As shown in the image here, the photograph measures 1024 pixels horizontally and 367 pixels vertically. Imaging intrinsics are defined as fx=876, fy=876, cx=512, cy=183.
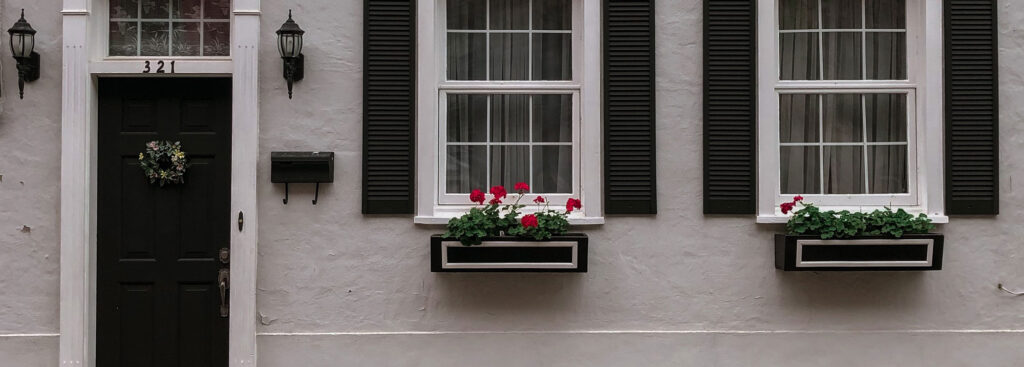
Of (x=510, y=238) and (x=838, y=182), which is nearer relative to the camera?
(x=510, y=238)

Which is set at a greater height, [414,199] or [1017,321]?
[414,199]

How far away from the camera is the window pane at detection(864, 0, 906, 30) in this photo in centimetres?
612

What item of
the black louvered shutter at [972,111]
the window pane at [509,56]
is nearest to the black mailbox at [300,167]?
the window pane at [509,56]

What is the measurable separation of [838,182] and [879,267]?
2.33ft

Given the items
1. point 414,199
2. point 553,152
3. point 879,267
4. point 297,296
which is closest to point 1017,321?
point 879,267

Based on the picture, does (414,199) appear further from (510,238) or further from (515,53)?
(515,53)

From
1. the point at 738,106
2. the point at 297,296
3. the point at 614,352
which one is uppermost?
the point at 738,106

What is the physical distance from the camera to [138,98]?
5.96 metres

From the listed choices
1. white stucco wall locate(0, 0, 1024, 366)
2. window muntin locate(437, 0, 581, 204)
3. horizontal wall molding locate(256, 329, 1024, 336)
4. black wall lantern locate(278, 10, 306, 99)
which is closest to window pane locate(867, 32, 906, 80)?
white stucco wall locate(0, 0, 1024, 366)

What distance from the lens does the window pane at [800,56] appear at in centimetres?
610

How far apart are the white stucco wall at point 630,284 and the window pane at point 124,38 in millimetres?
360

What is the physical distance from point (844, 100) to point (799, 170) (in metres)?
0.59

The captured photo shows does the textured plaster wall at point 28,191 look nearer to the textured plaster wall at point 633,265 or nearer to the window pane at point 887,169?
the textured plaster wall at point 633,265

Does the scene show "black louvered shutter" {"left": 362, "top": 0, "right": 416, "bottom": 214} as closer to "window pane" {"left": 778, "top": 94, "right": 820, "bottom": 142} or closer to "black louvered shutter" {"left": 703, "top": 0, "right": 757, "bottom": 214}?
"black louvered shutter" {"left": 703, "top": 0, "right": 757, "bottom": 214}
